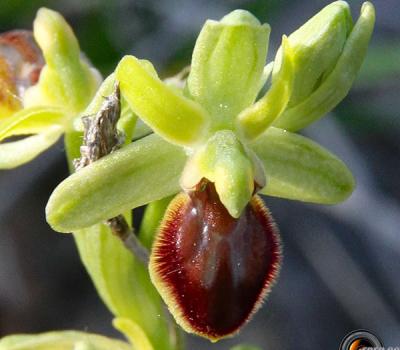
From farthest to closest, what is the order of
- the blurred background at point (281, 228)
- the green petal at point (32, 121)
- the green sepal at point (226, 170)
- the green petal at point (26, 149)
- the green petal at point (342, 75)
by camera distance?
A: the blurred background at point (281, 228) → the green petal at point (26, 149) → the green petal at point (32, 121) → the green petal at point (342, 75) → the green sepal at point (226, 170)

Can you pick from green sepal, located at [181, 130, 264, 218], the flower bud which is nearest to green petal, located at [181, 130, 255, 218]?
green sepal, located at [181, 130, 264, 218]

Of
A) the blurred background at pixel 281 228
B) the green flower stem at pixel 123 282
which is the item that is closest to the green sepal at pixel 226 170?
the green flower stem at pixel 123 282

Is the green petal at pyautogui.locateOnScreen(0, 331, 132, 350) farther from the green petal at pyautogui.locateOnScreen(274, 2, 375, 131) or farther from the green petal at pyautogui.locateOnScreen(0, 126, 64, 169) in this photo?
the green petal at pyautogui.locateOnScreen(274, 2, 375, 131)

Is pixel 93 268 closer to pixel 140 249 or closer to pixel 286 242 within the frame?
pixel 140 249

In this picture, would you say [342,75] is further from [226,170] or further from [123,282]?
[123,282]

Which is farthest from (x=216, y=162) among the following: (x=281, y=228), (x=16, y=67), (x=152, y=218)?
(x=281, y=228)

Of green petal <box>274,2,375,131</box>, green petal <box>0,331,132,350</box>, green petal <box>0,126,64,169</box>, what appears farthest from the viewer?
green petal <box>0,331,132,350</box>

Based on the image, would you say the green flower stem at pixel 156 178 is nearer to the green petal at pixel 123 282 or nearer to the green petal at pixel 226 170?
the green petal at pixel 226 170
